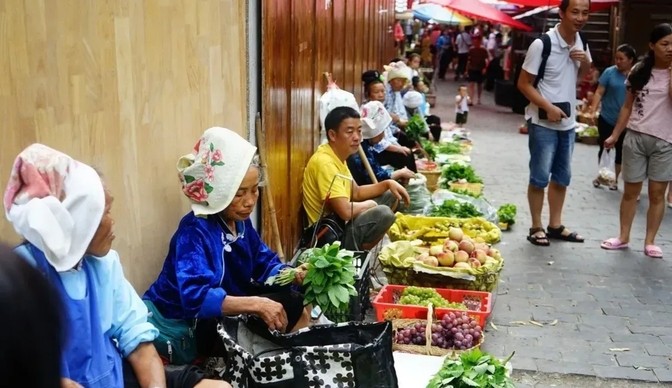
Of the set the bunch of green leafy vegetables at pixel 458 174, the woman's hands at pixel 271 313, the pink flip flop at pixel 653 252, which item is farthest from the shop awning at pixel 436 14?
the woman's hands at pixel 271 313

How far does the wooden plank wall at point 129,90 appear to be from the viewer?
8.70ft

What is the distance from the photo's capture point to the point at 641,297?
6137 millimetres

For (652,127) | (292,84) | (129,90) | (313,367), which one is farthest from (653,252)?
(129,90)

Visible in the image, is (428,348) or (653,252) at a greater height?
(428,348)

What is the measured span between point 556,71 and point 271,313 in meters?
4.50

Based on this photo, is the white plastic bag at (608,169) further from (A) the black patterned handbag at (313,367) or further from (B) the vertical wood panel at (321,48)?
(A) the black patterned handbag at (313,367)

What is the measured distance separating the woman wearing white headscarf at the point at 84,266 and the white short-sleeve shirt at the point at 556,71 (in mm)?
4949

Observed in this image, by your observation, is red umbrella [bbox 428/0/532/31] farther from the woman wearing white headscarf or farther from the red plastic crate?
the woman wearing white headscarf

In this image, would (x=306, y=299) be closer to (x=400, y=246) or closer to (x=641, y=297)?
(x=400, y=246)

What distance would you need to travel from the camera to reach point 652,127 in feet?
22.2

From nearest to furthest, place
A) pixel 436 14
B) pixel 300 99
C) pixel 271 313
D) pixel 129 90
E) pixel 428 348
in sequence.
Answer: pixel 129 90
pixel 271 313
pixel 428 348
pixel 300 99
pixel 436 14

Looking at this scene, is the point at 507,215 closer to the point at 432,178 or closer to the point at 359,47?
the point at 432,178

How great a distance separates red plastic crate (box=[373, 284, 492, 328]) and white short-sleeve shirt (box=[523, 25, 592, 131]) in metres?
2.45

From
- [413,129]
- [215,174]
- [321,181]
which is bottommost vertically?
[413,129]
